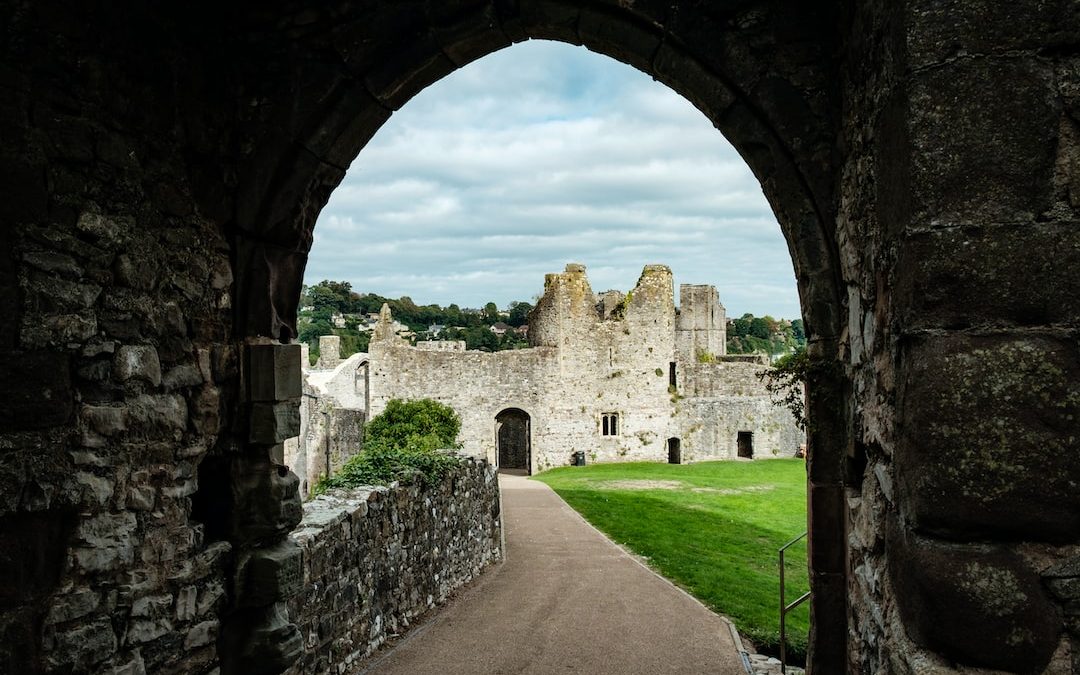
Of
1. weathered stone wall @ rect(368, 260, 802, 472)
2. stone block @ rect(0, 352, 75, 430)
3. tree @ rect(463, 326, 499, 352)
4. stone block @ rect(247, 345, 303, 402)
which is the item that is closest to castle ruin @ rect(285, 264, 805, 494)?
weathered stone wall @ rect(368, 260, 802, 472)

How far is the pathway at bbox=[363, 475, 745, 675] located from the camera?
7473 millimetres

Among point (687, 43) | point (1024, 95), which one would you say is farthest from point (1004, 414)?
point (687, 43)

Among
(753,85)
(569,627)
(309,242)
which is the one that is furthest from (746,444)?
(753,85)

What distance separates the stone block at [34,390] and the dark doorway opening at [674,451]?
27025mm

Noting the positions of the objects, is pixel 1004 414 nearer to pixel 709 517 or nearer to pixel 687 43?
→ pixel 687 43

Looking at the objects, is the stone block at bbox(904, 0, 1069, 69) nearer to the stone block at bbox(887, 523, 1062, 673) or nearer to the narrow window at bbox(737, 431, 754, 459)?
the stone block at bbox(887, 523, 1062, 673)

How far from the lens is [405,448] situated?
1873 cm

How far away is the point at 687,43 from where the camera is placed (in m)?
4.09

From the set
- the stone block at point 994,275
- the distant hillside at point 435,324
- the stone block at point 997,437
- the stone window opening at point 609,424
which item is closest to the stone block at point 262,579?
the stone block at point 997,437

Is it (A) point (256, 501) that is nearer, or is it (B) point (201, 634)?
(B) point (201, 634)

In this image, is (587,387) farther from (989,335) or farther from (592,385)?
(989,335)

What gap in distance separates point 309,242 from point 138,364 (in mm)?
1497

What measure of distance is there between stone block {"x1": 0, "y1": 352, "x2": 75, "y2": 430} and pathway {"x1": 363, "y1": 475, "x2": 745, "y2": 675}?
14.8 feet

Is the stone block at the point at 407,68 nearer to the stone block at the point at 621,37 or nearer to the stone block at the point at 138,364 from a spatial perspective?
the stone block at the point at 621,37
